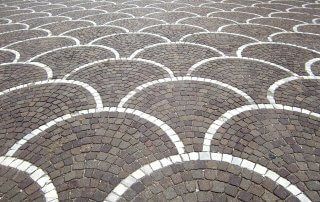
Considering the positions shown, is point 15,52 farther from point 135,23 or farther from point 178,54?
point 178,54

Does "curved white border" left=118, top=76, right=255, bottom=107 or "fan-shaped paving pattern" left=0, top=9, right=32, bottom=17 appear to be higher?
"fan-shaped paving pattern" left=0, top=9, right=32, bottom=17

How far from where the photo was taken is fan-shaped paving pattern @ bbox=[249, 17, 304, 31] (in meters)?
12.1

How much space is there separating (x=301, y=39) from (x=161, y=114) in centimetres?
758

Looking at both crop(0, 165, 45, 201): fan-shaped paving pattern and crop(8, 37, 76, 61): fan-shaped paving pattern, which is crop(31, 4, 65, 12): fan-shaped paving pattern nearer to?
crop(8, 37, 76, 61): fan-shaped paving pattern

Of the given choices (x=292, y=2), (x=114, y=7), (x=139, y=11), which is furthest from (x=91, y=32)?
(x=292, y=2)

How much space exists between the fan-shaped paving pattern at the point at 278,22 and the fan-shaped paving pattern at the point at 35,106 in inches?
373

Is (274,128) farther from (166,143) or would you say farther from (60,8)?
(60,8)

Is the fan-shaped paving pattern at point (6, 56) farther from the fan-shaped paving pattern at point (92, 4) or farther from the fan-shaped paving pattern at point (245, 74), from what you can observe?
the fan-shaped paving pattern at point (92, 4)

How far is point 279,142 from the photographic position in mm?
5383

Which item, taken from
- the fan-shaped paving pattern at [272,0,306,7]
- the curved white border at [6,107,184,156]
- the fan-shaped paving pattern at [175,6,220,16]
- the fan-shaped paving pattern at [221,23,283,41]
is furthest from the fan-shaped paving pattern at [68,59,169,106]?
the fan-shaped paving pattern at [272,0,306,7]

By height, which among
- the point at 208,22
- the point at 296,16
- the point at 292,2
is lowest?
the point at 292,2

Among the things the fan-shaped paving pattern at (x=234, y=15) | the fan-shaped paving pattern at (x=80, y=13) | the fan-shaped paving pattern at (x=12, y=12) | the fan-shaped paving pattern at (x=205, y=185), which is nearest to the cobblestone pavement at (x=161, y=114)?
the fan-shaped paving pattern at (x=205, y=185)

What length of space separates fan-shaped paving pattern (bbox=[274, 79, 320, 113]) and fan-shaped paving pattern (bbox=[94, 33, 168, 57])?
5.05m

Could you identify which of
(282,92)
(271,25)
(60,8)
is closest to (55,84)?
(282,92)
